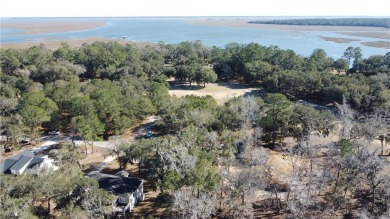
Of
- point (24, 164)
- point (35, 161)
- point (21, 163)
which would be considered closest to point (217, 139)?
point (35, 161)

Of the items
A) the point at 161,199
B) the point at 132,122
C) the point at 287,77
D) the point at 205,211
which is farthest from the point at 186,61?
the point at 205,211

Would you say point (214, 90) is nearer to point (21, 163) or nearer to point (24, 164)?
point (24, 164)

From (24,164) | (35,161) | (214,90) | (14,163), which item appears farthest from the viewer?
(214,90)

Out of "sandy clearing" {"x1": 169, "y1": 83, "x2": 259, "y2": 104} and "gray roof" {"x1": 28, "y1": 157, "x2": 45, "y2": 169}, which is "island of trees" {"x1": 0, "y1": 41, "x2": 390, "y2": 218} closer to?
"sandy clearing" {"x1": 169, "y1": 83, "x2": 259, "y2": 104}

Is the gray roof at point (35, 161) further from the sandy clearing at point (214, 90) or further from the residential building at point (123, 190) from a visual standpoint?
the sandy clearing at point (214, 90)

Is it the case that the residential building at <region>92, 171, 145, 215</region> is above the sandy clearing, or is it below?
below

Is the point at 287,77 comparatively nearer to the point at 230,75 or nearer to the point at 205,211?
the point at 230,75

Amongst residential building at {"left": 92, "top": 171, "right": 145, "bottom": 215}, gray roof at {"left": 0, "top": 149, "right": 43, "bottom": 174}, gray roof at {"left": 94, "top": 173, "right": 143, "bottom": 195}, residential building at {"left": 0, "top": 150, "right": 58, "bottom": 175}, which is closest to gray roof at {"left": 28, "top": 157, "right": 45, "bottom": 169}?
residential building at {"left": 0, "top": 150, "right": 58, "bottom": 175}

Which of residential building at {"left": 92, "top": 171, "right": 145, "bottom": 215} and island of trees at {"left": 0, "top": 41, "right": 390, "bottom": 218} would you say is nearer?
island of trees at {"left": 0, "top": 41, "right": 390, "bottom": 218}
